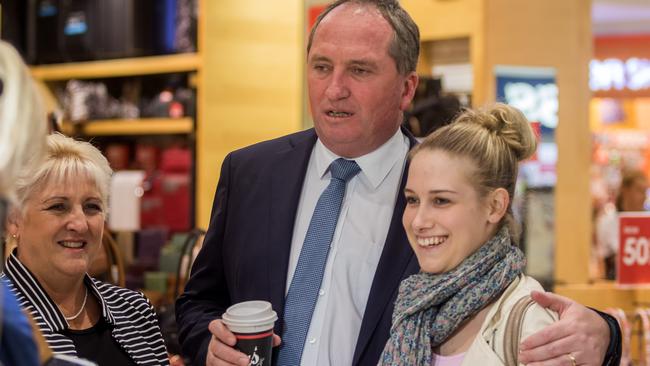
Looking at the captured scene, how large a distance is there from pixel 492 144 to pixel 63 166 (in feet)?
3.56

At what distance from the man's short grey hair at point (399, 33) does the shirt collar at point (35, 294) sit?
0.94 metres

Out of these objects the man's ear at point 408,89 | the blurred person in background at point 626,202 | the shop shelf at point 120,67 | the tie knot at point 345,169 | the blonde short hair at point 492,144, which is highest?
the shop shelf at point 120,67

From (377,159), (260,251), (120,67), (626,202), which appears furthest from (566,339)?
(626,202)

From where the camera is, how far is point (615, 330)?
1784 mm

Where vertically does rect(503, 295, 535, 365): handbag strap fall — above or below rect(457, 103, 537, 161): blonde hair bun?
below

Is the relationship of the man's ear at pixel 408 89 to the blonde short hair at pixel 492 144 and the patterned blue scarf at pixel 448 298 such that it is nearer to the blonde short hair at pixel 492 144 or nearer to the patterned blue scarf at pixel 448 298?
the blonde short hair at pixel 492 144

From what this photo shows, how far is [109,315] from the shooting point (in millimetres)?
2164

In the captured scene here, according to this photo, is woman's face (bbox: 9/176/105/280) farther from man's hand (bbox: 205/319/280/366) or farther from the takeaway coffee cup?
the takeaway coffee cup

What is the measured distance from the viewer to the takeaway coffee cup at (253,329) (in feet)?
5.47

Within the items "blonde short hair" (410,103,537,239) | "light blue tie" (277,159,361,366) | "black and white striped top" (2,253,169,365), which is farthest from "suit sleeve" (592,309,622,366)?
"black and white striped top" (2,253,169,365)

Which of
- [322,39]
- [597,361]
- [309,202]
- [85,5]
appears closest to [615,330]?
[597,361]

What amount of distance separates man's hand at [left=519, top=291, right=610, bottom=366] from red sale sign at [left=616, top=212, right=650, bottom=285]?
2086mm

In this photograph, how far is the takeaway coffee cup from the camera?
1.67 metres

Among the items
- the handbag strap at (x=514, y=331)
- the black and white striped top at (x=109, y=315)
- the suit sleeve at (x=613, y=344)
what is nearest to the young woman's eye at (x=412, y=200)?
the handbag strap at (x=514, y=331)
